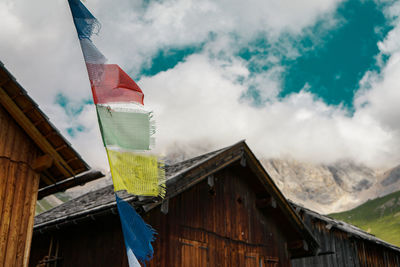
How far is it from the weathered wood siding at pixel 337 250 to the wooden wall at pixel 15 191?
15446 mm

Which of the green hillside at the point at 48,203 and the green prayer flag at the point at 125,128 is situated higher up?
the green hillside at the point at 48,203

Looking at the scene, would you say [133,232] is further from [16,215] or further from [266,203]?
[266,203]

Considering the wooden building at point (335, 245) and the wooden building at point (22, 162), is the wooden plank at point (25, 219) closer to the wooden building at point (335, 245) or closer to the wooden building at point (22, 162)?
the wooden building at point (22, 162)

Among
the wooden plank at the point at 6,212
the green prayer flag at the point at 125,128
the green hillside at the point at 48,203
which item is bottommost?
the wooden plank at the point at 6,212

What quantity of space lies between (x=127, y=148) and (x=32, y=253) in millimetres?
9128

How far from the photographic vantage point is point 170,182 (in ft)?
31.8

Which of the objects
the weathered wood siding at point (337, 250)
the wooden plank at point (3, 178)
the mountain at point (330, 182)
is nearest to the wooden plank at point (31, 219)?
the wooden plank at point (3, 178)

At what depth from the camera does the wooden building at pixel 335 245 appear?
67.5 ft

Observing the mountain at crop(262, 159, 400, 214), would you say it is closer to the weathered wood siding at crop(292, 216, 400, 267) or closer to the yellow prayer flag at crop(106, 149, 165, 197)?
the weathered wood siding at crop(292, 216, 400, 267)

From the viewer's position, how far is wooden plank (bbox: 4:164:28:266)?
6.98 metres

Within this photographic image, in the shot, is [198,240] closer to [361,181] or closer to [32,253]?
[32,253]

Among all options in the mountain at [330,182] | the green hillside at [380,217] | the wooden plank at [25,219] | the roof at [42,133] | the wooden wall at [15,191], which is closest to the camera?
the wooden wall at [15,191]

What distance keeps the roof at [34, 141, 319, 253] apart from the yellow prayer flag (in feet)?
11.1

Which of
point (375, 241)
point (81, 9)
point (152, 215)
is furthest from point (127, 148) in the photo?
point (375, 241)
